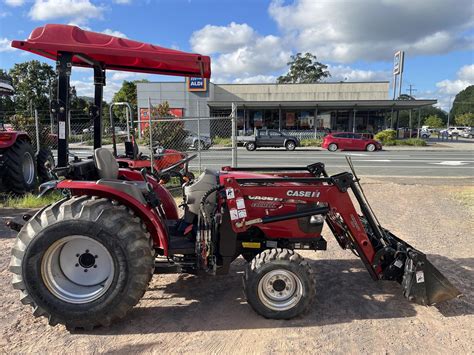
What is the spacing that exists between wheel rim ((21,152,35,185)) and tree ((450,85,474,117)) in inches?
4299

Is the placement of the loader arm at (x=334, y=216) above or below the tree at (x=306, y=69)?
below

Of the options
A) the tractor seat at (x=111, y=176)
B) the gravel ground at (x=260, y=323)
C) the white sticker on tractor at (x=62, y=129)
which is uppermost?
the white sticker on tractor at (x=62, y=129)

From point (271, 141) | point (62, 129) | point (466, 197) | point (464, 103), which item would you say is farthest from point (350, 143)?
point (464, 103)

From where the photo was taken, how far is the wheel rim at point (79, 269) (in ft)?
10.5

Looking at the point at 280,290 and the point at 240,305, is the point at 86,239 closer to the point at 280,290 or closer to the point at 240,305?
the point at 240,305

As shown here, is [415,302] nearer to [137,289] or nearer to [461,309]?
[461,309]

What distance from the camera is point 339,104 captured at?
3612 cm

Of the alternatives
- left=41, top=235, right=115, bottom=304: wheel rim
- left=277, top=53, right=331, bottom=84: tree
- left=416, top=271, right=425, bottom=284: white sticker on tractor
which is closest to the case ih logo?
left=416, top=271, right=425, bottom=284: white sticker on tractor

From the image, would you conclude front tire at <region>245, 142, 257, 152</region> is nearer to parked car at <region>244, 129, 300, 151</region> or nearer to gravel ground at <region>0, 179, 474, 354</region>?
parked car at <region>244, 129, 300, 151</region>

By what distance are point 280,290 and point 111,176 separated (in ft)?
6.01

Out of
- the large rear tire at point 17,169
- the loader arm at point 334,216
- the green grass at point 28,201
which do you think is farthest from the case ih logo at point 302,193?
the large rear tire at point 17,169

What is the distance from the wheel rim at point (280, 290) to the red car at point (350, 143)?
23.0 meters

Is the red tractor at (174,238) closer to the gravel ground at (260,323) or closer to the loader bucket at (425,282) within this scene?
the loader bucket at (425,282)

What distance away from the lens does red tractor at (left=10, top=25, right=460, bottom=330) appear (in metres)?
3.09
